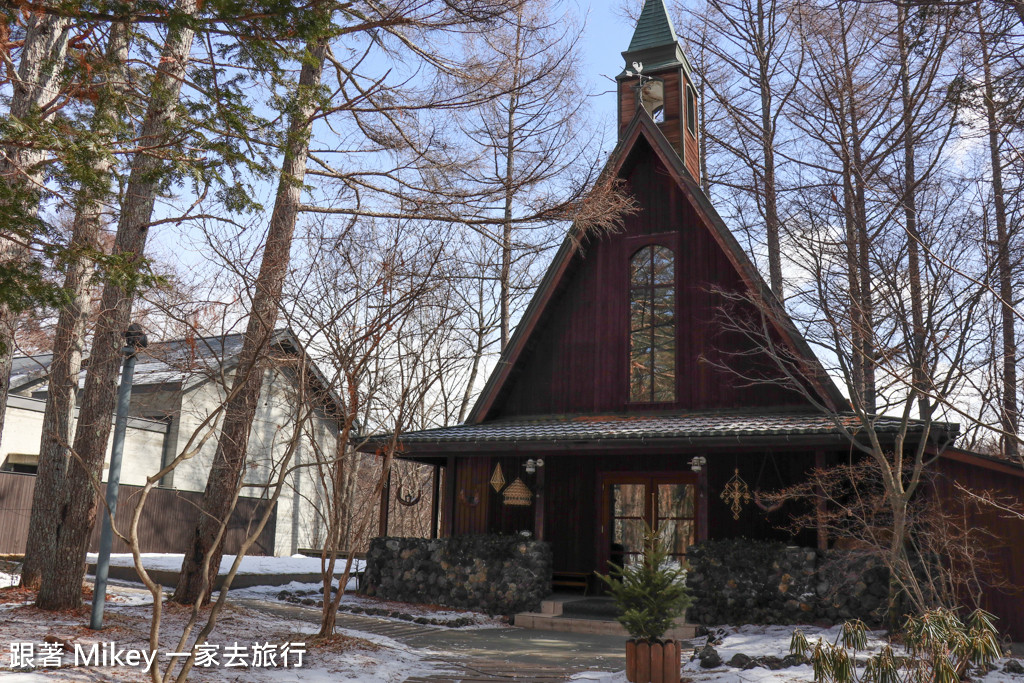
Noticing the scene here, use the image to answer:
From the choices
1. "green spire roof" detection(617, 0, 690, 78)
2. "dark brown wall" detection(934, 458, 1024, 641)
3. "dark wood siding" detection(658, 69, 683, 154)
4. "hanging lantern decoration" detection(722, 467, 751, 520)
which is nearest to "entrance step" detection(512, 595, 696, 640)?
"hanging lantern decoration" detection(722, 467, 751, 520)

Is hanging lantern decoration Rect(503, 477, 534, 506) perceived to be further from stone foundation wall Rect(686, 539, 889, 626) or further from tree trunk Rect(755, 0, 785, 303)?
tree trunk Rect(755, 0, 785, 303)

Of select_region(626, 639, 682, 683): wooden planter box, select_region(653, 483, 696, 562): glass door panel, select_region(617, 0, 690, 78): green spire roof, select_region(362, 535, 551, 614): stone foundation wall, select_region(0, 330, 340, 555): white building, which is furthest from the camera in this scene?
select_region(0, 330, 340, 555): white building

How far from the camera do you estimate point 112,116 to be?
269 inches

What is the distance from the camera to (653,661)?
739 centimetres

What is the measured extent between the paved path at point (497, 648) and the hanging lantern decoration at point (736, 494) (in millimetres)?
3052

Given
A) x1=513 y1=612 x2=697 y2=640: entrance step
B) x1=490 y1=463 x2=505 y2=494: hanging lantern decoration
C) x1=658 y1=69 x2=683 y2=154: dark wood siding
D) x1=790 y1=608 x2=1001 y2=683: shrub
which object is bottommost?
x1=513 y1=612 x2=697 y2=640: entrance step

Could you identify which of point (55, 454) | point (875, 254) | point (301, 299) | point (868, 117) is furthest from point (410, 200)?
point (868, 117)

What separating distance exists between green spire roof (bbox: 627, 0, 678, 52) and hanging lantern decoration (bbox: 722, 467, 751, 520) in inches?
385

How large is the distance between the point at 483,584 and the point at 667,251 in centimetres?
681

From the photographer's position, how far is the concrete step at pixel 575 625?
438 inches

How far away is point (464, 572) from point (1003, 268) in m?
8.97

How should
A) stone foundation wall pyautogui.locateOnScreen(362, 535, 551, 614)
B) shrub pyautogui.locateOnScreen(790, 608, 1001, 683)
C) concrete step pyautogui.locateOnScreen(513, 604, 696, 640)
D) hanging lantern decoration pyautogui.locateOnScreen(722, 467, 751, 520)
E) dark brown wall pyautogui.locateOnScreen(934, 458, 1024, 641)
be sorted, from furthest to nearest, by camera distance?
hanging lantern decoration pyautogui.locateOnScreen(722, 467, 751, 520) < stone foundation wall pyautogui.locateOnScreen(362, 535, 551, 614) < concrete step pyautogui.locateOnScreen(513, 604, 696, 640) < dark brown wall pyautogui.locateOnScreen(934, 458, 1024, 641) < shrub pyautogui.locateOnScreen(790, 608, 1001, 683)


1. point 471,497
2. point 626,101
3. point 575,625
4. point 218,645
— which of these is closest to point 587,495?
point 471,497

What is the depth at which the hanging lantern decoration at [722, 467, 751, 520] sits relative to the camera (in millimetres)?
13023
